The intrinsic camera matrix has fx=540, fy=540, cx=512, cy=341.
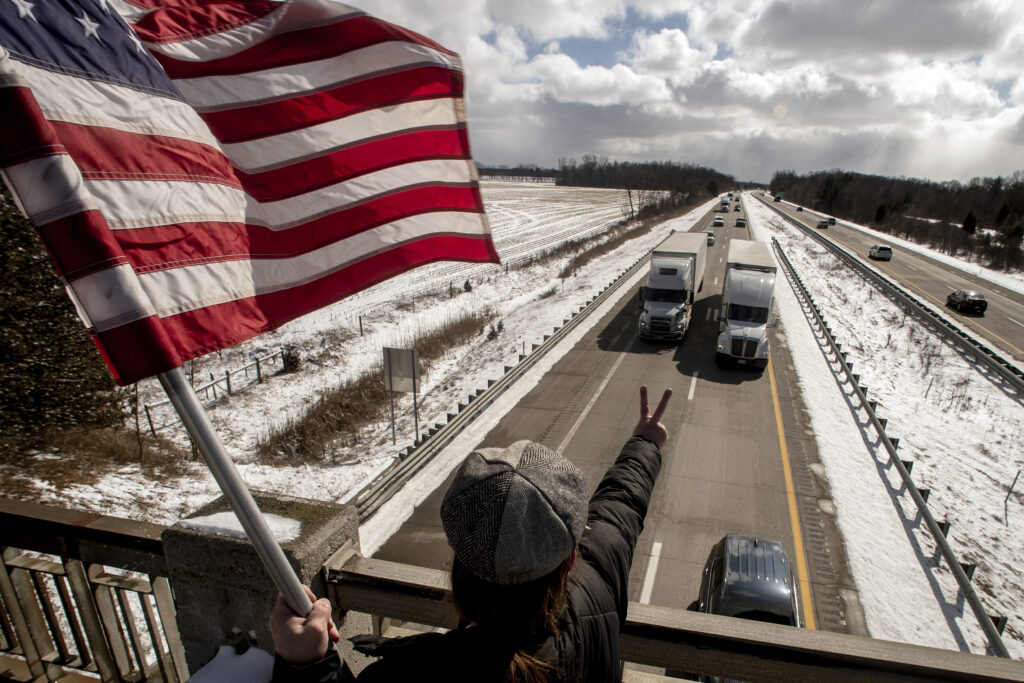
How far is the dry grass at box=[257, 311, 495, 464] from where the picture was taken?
49.6 feet

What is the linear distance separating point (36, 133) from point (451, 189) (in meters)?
2.77

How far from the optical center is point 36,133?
6.19ft

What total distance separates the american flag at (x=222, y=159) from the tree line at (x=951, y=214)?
68176mm

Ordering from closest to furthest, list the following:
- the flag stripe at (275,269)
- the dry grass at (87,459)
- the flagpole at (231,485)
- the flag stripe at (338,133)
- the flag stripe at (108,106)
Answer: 1. the flagpole at (231,485)
2. the flag stripe at (108,106)
3. the flag stripe at (275,269)
4. the flag stripe at (338,133)
5. the dry grass at (87,459)

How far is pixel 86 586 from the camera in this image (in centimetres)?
302

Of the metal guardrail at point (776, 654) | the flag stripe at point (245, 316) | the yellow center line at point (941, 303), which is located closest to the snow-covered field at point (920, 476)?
the yellow center line at point (941, 303)

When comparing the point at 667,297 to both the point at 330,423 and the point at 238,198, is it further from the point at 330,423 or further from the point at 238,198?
the point at 238,198

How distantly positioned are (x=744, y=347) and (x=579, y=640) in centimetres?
1922

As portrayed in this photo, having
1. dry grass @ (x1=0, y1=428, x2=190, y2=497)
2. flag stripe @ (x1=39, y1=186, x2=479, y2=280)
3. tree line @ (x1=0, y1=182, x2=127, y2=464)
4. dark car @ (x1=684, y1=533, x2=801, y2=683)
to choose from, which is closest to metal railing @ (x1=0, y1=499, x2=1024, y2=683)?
flag stripe @ (x1=39, y1=186, x2=479, y2=280)

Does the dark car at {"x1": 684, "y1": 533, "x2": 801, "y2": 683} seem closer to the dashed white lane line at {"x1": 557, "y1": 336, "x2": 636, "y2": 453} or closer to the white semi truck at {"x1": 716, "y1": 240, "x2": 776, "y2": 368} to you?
the dashed white lane line at {"x1": 557, "y1": 336, "x2": 636, "y2": 453}

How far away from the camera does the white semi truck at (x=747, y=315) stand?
19.1 meters

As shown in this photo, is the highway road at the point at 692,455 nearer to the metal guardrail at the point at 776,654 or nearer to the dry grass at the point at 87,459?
the dry grass at the point at 87,459

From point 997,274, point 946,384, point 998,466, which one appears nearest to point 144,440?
point 998,466

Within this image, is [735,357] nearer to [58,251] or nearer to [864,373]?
[864,373]
